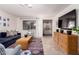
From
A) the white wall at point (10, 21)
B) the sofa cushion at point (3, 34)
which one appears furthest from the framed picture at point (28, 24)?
the sofa cushion at point (3, 34)

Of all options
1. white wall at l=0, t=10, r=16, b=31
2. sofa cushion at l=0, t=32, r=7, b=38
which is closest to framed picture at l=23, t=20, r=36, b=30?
white wall at l=0, t=10, r=16, b=31

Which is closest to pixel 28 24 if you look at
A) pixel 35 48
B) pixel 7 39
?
pixel 7 39

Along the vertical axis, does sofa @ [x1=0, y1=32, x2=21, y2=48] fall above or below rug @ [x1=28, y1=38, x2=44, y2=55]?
above

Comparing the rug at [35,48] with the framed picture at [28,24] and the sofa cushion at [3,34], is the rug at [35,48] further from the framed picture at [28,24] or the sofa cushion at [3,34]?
the sofa cushion at [3,34]

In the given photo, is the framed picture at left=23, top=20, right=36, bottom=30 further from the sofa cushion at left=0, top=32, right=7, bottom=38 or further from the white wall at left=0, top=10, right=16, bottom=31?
the sofa cushion at left=0, top=32, right=7, bottom=38

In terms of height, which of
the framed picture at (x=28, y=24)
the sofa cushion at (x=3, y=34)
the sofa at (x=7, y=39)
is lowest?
the sofa at (x=7, y=39)

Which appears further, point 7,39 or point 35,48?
point 35,48

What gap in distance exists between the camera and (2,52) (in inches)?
87.0

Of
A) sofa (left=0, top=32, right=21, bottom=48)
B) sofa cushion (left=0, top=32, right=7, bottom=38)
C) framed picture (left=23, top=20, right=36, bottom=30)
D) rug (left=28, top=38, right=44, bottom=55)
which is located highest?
framed picture (left=23, top=20, right=36, bottom=30)

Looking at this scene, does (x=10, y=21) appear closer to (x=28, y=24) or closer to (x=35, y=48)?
(x=28, y=24)

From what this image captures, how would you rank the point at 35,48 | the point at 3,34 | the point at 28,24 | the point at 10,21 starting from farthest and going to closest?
the point at 35,48 → the point at 28,24 → the point at 10,21 → the point at 3,34

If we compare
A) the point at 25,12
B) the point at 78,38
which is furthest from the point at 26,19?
the point at 78,38

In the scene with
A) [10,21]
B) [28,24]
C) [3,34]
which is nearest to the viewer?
[3,34]
